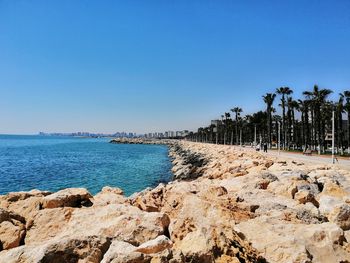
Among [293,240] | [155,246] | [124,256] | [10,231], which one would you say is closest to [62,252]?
[124,256]

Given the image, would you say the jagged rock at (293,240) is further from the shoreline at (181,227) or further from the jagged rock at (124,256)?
the jagged rock at (124,256)

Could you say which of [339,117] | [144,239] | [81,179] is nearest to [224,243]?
[144,239]

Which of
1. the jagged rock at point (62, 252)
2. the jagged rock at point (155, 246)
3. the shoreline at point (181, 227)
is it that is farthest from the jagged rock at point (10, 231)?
the jagged rock at point (155, 246)

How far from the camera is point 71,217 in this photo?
281 inches

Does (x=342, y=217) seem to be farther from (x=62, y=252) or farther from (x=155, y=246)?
(x=62, y=252)

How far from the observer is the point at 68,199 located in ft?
26.8

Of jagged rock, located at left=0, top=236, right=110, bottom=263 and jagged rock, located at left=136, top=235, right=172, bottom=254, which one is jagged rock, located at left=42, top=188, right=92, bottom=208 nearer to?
jagged rock, located at left=0, top=236, right=110, bottom=263

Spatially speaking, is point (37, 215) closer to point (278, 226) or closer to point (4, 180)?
point (278, 226)

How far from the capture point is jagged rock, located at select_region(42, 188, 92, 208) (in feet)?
25.8

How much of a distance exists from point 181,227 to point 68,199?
133 inches

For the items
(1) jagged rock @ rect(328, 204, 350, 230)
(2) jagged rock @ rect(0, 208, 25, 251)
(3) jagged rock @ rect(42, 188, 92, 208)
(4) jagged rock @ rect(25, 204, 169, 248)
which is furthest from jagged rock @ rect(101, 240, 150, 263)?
(1) jagged rock @ rect(328, 204, 350, 230)

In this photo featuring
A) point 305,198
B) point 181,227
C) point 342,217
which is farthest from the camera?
point 305,198

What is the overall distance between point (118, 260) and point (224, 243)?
164cm

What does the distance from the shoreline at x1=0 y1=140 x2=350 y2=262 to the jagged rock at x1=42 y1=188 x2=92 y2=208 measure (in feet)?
0.08
